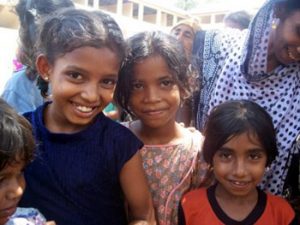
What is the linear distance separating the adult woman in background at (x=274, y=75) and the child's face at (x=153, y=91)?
0.32 meters

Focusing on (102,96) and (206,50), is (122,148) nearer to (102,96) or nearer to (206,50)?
(102,96)

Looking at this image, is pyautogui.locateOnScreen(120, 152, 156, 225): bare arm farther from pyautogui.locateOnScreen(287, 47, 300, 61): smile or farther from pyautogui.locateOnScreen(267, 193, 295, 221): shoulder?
pyautogui.locateOnScreen(287, 47, 300, 61): smile

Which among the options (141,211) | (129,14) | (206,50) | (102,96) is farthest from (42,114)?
(129,14)

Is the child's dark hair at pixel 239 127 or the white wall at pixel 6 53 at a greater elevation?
the child's dark hair at pixel 239 127

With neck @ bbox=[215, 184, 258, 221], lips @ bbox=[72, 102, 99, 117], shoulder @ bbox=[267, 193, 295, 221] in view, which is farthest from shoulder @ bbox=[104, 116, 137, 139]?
shoulder @ bbox=[267, 193, 295, 221]

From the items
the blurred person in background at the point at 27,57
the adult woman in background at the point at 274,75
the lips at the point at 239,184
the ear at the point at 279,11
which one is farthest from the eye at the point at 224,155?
the blurred person in background at the point at 27,57

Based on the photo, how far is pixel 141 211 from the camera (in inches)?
69.1

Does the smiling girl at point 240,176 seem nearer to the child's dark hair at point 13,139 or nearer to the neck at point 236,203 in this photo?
the neck at point 236,203

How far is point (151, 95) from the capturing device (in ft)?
6.36

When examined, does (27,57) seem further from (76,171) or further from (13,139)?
(13,139)

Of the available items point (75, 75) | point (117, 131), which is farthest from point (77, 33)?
point (117, 131)

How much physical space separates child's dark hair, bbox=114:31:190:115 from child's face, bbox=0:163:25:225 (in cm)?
73

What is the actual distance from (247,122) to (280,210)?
1.42ft

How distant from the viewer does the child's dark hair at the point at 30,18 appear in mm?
2475
